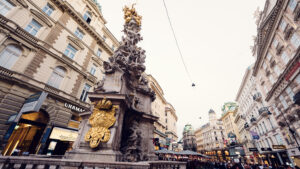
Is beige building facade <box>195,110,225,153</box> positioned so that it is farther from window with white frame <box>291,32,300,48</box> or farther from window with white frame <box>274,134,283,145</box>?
window with white frame <box>291,32,300,48</box>

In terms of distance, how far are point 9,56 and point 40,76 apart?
276 cm

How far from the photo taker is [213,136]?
7075cm

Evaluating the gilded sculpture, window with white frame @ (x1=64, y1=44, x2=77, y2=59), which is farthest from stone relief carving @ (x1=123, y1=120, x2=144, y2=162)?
window with white frame @ (x1=64, y1=44, x2=77, y2=59)

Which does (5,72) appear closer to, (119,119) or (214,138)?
(119,119)

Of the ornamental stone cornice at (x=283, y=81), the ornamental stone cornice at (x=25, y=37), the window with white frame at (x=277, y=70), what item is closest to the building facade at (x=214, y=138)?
the ornamental stone cornice at (x=283, y=81)

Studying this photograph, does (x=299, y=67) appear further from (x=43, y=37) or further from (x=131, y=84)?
(x=43, y=37)

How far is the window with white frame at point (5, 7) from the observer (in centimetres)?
1168

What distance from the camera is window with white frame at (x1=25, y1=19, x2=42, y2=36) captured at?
44.2ft

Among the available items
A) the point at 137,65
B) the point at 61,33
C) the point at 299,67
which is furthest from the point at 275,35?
the point at 61,33

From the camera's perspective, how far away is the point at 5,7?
11992 mm

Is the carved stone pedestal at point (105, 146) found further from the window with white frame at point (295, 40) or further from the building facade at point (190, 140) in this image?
the building facade at point (190, 140)

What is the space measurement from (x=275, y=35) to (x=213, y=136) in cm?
6510

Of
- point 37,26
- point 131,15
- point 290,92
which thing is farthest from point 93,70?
point 290,92

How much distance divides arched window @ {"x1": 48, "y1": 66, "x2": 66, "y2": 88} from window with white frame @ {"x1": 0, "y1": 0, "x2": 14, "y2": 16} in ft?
20.8
